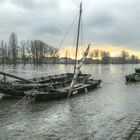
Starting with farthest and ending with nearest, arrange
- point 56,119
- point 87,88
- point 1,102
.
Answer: point 87,88
point 1,102
point 56,119

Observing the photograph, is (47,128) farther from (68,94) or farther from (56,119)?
(68,94)

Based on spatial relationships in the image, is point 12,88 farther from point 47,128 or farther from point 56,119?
point 47,128

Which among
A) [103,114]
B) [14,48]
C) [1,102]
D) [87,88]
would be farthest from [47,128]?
[14,48]

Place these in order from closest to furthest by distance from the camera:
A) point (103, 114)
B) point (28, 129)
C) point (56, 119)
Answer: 1. point (28, 129)
2. point (56, 119)
3. point (103, 114)

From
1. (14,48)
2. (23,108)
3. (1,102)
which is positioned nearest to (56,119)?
(23,108)

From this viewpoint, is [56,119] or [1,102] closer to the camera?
[56,119]

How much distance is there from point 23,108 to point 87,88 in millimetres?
14481

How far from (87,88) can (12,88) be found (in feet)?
37.1

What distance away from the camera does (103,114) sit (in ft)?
81.8

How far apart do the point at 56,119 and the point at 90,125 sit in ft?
9.72

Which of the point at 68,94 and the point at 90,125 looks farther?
the point at 68,94

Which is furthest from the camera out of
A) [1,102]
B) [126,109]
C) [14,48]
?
[14,48]

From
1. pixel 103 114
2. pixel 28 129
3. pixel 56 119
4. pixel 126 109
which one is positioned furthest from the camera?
pixel 126 109

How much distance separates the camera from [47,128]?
65.4 ft
